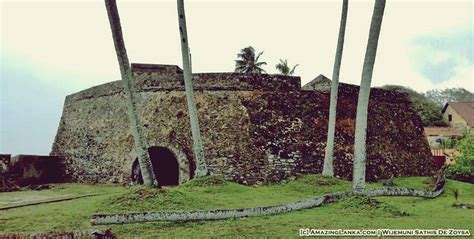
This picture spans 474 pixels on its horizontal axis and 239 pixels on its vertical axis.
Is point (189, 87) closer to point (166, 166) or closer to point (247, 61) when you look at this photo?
point (166, 166)

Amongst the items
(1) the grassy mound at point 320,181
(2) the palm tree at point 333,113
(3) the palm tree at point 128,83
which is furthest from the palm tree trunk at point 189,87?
(2) the palm tree at point 333,113

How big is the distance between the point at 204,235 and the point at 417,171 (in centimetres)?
1275

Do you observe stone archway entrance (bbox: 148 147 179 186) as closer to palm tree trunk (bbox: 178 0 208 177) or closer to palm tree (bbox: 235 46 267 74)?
palm tree trunk (bbox: 178 0 208 177)

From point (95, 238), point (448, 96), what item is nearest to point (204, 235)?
point (95, 238)

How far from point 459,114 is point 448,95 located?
27.5 meters

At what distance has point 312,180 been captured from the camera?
14344 millimetres

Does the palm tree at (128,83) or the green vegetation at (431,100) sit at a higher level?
the green vegetation at (431,100)

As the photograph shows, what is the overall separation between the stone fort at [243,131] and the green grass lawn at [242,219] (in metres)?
2.11

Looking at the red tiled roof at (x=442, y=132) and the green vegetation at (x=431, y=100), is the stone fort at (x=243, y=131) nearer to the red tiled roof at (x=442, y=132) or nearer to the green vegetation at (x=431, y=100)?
the green vegetation at (x=431, y=100)

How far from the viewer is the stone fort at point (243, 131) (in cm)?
1575

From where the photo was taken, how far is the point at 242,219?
8.95m

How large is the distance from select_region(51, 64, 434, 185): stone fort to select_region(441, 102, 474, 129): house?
1142 inches

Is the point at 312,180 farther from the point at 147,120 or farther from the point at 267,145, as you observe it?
the point at 147,120

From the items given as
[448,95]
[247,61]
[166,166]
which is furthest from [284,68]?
[448,95]
